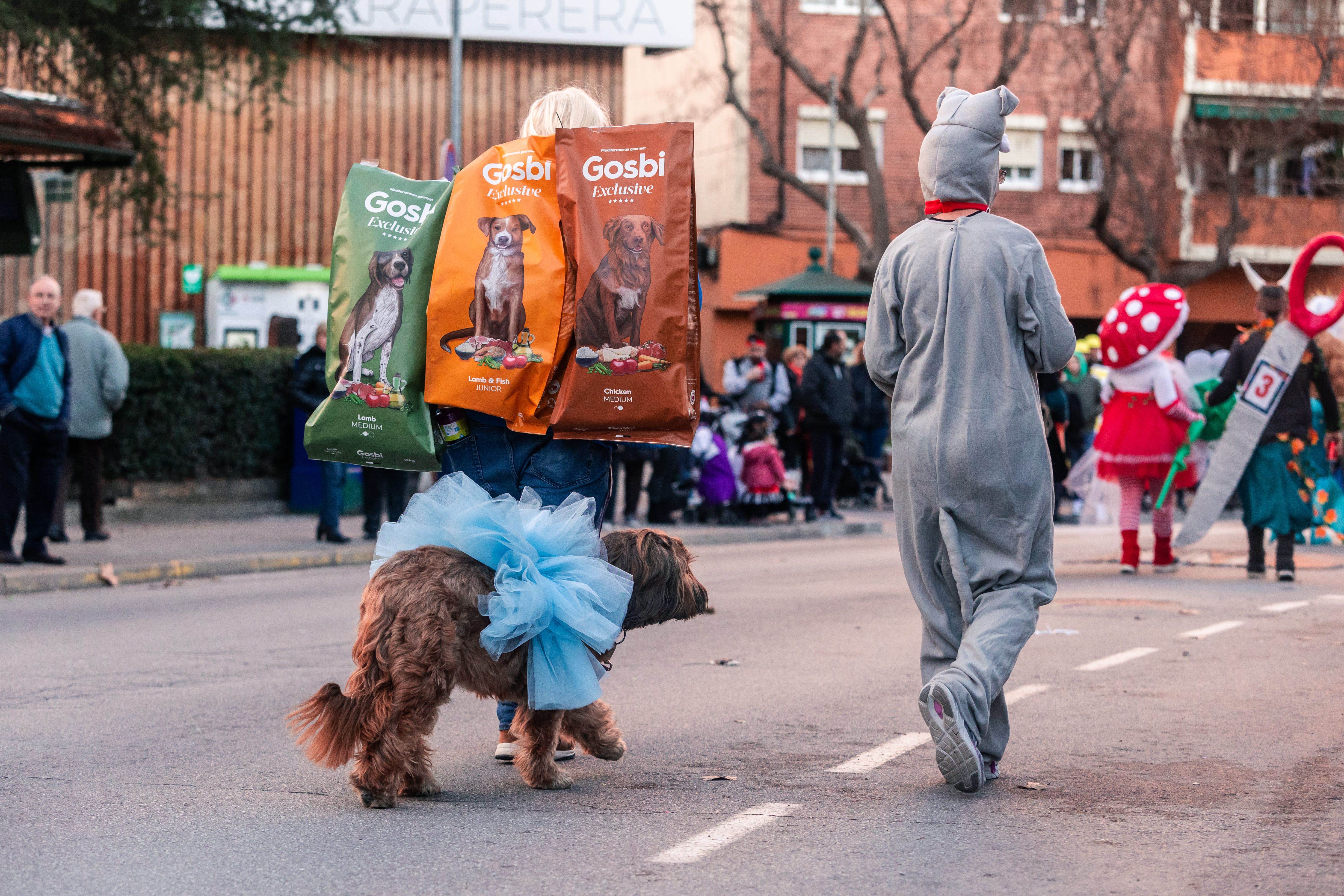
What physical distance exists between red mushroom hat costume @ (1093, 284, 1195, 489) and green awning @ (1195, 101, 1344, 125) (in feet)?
68.8

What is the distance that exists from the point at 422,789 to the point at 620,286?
1.69 m

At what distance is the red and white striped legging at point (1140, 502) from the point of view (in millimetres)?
11648

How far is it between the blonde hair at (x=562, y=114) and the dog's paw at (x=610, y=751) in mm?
1977

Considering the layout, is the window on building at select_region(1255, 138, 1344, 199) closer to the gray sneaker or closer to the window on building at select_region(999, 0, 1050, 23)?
the window on building at select_region(999, 0, 1050, 23)

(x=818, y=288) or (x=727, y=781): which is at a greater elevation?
(x=818, y=288)

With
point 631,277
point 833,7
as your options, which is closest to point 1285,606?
point 631,277

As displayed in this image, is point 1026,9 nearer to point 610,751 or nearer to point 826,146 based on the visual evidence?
point 826,146

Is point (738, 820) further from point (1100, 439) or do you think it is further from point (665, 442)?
point (1100, 439)

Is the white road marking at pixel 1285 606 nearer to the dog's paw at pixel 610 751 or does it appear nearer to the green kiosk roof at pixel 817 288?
the dog's paw at pixel 610 751

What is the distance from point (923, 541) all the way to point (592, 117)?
1.75 metres

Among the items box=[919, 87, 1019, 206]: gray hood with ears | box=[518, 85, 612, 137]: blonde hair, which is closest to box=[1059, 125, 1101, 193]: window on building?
A: box=[919, 87, 1019, 206]: gray hood with ears

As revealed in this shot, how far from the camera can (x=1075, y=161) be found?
34750mm

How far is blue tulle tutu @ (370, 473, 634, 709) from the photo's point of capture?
468 centimetres

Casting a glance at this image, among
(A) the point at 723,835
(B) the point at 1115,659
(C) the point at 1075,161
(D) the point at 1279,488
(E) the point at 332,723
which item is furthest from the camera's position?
(C) the point at 1075,161
